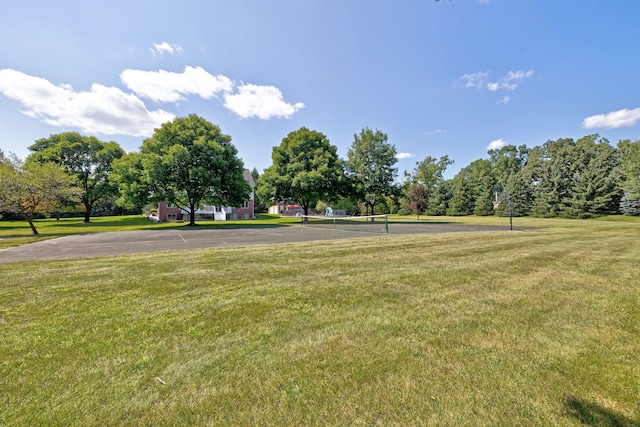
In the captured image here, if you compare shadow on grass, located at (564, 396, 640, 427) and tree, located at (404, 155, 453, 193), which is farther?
tree, located at (404, 155, 453, 193)

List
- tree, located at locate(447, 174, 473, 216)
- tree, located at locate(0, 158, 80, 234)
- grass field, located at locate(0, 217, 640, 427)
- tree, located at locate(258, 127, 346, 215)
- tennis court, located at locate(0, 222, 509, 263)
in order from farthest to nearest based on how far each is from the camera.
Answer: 1. tree, located at locate(447, 174, 473, 216)
2. tree, located at locate(258, 127, 346, 215)
3. tree, located at locate(0, 158, 80, 234)
4. tennis court, located at locate(0, 222, 509, 263)
5. grass field, located at locate(0, 217, 640, 427)

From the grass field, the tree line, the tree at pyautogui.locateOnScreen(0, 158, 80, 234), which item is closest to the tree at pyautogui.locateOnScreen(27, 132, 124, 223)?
the tree line

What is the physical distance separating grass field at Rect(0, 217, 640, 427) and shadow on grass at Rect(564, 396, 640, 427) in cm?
1

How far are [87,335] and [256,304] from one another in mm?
2222

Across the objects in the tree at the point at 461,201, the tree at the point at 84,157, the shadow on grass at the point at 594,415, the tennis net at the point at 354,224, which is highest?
the tree at the point at 84,157

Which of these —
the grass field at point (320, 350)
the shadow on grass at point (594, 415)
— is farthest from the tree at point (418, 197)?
the shadow on grass at point (594, 415)

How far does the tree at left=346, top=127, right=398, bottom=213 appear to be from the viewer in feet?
125

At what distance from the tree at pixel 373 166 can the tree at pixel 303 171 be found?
153 inches

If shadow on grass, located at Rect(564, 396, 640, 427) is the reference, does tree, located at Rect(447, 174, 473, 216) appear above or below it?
above

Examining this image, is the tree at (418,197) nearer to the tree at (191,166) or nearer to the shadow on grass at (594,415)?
the tree at (191,166)

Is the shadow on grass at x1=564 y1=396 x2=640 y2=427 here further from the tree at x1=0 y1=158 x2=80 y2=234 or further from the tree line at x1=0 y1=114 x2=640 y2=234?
the tree at x1=0 y1=158 x2=80 y2=234

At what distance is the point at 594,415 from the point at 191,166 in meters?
29.8

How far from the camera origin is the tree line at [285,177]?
84.2ft

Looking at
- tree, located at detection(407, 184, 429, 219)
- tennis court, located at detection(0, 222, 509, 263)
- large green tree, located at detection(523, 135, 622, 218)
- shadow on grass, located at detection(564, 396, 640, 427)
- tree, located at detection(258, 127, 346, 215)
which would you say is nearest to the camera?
shadow on grass, located at detection(564, 396, 640, 427)
